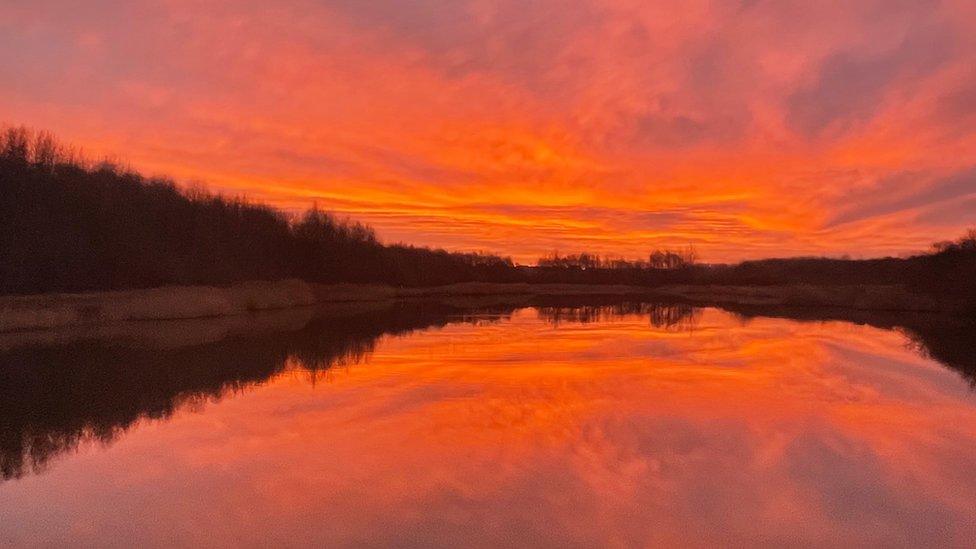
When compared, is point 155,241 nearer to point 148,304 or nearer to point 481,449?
point 148,304

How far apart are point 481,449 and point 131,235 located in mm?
35068

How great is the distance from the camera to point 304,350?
827 inches

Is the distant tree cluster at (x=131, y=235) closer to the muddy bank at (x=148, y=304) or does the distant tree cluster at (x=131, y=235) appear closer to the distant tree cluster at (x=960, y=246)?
the muddy bank at (x=148, y=304)

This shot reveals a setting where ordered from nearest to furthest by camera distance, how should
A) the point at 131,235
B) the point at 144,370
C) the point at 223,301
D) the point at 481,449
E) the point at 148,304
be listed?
the point at 481,449 → the point at 144,370 → the point at 148,304 → the point at 223,301 → the point at 131,235

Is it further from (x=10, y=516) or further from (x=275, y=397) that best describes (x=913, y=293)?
(x=10, y=516)

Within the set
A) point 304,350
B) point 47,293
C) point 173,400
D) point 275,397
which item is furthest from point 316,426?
point 47,293

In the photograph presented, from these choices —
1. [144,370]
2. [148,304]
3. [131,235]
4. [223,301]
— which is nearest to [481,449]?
[144,370]

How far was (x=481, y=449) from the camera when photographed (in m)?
9.15

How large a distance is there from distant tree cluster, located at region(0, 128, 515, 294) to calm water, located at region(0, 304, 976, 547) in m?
14.7

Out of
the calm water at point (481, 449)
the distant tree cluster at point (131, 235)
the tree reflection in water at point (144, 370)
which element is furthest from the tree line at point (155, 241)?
the calm water at point (481, 449)

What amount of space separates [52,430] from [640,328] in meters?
24.0

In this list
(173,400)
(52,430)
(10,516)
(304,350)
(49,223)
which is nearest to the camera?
(10,516)

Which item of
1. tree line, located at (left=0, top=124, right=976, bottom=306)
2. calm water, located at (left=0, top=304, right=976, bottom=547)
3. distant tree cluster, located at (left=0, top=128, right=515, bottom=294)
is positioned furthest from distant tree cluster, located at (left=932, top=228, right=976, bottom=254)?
distant tree cluster, located at (left=0, top=128, right=515, bottom=294)

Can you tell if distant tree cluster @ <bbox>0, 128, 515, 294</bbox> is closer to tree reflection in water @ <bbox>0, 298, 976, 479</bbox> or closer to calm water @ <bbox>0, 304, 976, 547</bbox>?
tree reflection in water @ <bbox>0, 298, 976, 479</bbox>
